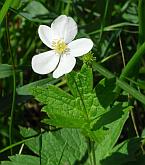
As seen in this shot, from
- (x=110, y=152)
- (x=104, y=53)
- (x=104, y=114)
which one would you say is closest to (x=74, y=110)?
(x=104, y=114)

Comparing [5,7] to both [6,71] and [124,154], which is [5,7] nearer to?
[6,71]

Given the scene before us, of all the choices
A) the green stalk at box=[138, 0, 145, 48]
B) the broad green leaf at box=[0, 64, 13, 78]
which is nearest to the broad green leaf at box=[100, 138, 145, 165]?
the green stalk at box=[138, 0, 145, 48]

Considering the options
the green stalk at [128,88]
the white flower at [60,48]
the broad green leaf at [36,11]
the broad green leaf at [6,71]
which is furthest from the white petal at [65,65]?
the broad green leaf at [36,11]

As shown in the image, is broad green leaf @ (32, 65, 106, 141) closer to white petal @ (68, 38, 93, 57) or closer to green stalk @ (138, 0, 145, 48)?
white petal @ (68, 38, 93, 57)

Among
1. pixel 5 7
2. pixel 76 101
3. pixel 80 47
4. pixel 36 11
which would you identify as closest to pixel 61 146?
pixel 76 101

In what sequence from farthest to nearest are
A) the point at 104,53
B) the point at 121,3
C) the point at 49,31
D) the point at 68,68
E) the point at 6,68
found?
1. the point at 121,3
2. the point at 104,53
3. the point at 6,68
4. the point at 49,31
5. the point at 68,68

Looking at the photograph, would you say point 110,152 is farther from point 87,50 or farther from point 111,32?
point 111,32

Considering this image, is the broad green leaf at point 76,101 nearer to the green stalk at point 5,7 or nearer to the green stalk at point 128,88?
the green stalk at point 128,88
